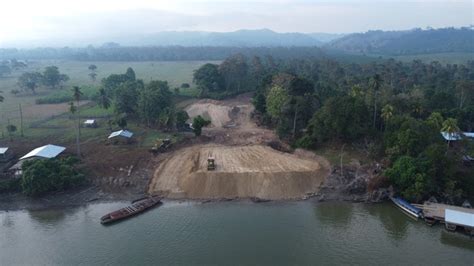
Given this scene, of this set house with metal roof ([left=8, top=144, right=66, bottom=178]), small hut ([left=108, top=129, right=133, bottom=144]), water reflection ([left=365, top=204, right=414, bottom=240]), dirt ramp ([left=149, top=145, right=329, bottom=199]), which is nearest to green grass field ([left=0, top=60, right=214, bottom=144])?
small hut ([left=108, top=129, right=133, bottom=144])

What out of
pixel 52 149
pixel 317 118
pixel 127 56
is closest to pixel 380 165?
pixel 317 118

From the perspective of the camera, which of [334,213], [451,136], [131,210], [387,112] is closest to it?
[131,210]

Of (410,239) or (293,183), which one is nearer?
(410,239)

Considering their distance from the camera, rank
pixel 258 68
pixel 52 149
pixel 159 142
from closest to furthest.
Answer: pixel 52 149 < pixel 159 142 < pixel 258 68

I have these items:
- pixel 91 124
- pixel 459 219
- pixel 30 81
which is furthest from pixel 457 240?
pixel 30 81

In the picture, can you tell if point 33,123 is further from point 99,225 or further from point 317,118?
point 317,118

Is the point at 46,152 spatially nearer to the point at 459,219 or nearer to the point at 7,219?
the point at 7,219
